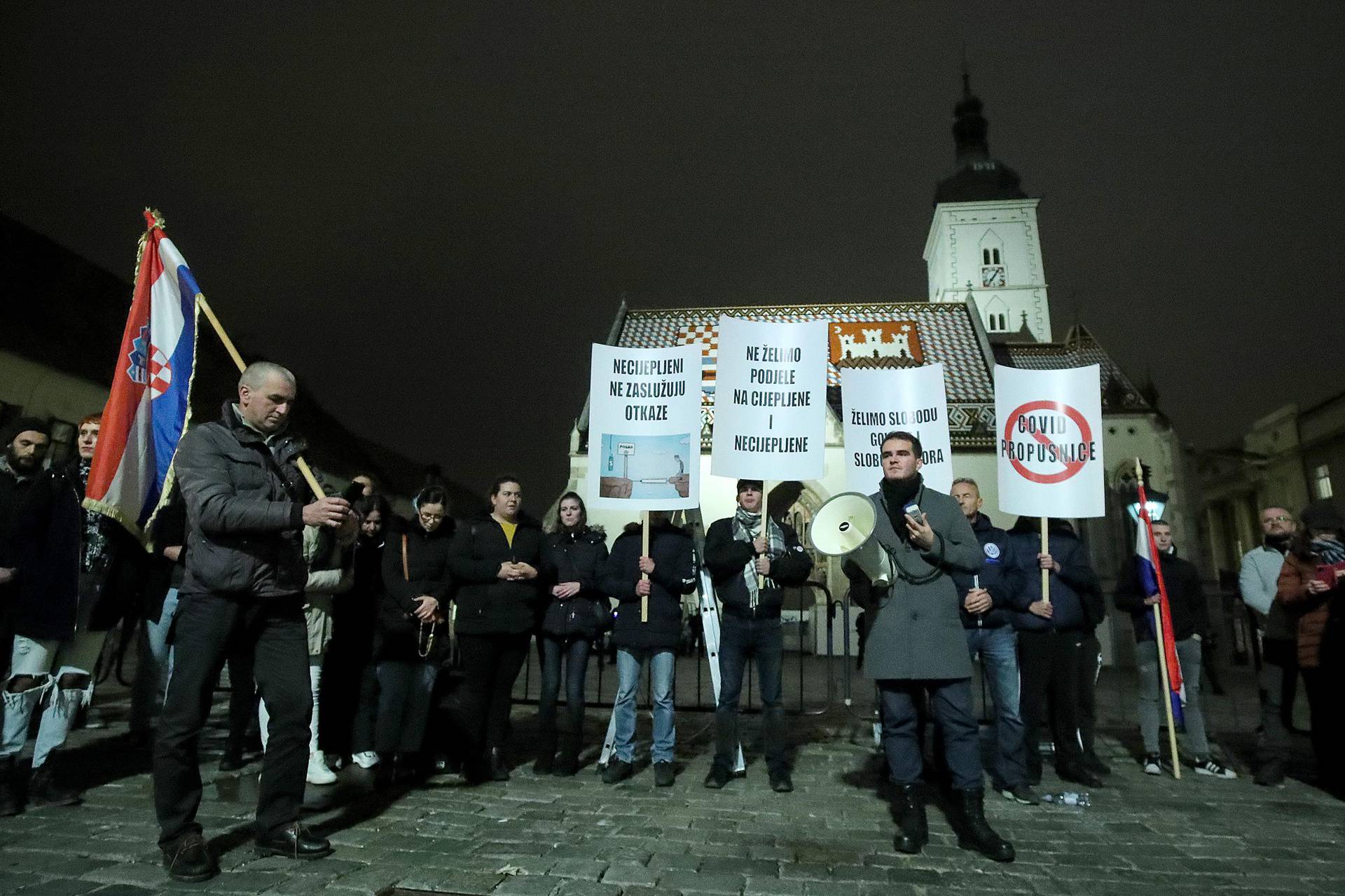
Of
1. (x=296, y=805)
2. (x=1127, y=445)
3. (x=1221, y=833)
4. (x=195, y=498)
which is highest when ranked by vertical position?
(x=1127, y=445)

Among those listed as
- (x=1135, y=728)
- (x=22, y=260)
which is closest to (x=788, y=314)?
(x=1135, y=728)

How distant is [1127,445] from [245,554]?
2682cm

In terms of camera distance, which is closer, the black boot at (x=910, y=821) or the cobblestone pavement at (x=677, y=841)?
the cobblestone pavement at (x=677, y=841)

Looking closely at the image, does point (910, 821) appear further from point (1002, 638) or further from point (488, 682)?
point (488, 682)

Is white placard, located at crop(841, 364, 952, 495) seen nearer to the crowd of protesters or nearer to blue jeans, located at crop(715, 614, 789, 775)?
the crowd of protesters

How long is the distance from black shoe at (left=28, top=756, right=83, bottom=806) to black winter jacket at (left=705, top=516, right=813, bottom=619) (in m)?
4.01

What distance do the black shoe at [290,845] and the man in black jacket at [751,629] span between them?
2503mm

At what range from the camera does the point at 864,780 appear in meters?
5.40

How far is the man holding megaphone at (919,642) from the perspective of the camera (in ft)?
12.6

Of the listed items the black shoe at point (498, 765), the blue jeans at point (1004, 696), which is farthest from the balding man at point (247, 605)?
the blue jeans at point (1004, 696)

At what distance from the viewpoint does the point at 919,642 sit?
12.9 ft

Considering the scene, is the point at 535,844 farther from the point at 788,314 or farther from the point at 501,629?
the point at 788,314

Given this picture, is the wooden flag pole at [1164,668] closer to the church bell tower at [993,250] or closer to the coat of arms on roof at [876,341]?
the coat of arms on roof at [876,341]

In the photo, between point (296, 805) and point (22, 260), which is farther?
point (22, 260)
